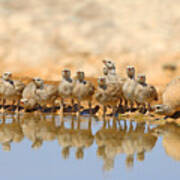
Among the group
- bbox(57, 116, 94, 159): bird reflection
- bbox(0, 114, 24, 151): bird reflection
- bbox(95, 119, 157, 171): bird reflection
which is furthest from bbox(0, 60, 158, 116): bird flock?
bbox(0, 114, 24, 151): bird reflection

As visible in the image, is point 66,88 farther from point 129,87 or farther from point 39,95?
point 129,87

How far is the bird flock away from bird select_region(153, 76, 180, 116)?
29.9 inches

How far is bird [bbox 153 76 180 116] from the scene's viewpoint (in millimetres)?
12945

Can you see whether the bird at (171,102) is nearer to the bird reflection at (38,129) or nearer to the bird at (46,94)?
the bird reflection at (38,129)

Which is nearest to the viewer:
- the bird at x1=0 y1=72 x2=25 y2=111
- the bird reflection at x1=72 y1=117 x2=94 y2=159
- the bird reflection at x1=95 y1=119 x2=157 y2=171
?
the bird reflection at x1=95 y1=119 x2=157 y2=171

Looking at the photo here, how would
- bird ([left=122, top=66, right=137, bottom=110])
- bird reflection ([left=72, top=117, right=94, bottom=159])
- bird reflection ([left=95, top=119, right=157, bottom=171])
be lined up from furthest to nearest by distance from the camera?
1. bird ([left=122, top=66, right=137, bottom=110])
2. bird reflection ([left=72, top=117, right=94, bottom=159])
3. bird reflection ([left=95, top=119, right=157, bottom=171])

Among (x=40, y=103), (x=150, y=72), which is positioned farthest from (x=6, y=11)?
(x=40, y=103)

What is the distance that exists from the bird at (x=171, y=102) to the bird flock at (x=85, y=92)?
2.49 ft

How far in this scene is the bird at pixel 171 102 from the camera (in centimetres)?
1295

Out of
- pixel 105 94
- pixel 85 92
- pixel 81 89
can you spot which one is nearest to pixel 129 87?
pixel 105 94

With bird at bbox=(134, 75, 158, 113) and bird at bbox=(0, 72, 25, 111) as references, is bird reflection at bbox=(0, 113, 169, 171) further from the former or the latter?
bird at bbox=(0, 72, 25, 111)

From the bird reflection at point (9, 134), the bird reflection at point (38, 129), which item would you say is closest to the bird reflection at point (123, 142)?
the bird reflection at point (38, 129)

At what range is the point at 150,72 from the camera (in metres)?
22.8

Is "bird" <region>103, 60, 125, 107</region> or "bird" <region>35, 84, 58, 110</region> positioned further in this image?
"bird" <region>35, 84, 58, 110</region>
